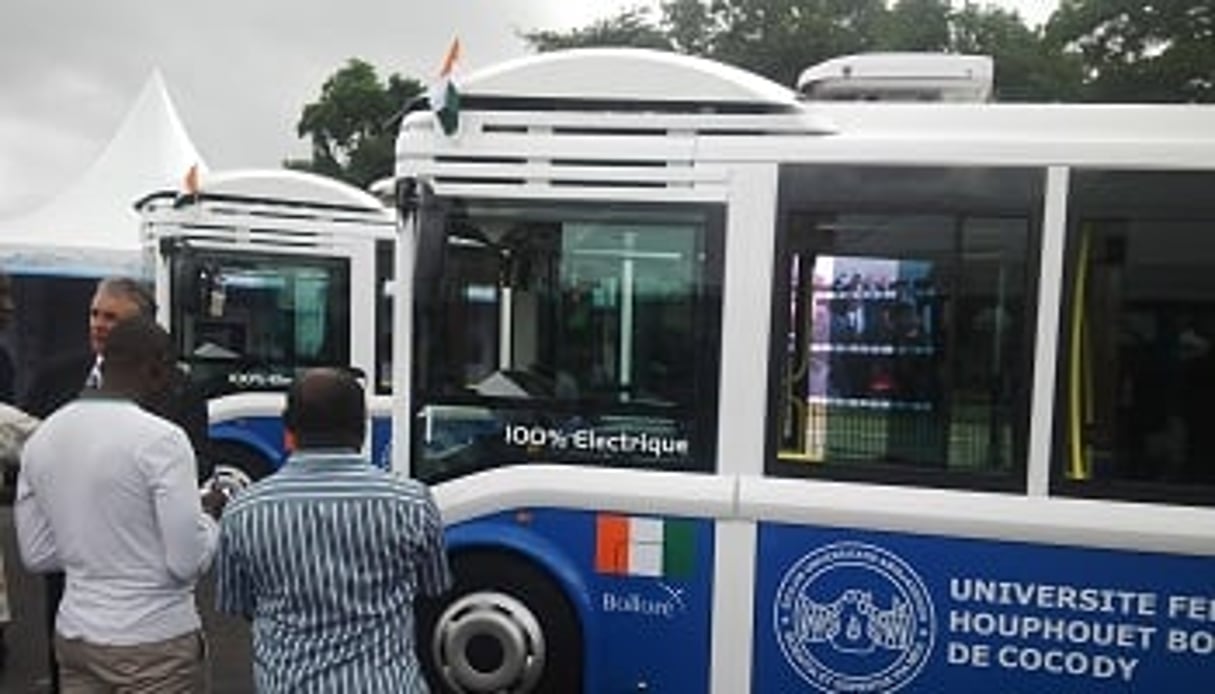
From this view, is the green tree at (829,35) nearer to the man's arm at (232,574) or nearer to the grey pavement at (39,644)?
the grey pavement at (39,644)

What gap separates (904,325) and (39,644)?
4.77m

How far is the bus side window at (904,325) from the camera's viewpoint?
14.8ft

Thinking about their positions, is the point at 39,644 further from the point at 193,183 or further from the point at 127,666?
the point at 193,183

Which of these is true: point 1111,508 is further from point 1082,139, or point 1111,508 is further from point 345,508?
point 345,508

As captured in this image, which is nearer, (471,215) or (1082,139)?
(1082,139)

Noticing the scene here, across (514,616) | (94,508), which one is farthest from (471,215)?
(94,508)

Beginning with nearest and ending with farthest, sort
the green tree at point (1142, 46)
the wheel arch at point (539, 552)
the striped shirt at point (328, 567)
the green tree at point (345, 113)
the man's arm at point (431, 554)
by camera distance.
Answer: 1. the striped shirt at point (328, 567)
2. the man's arm at point (431, 554)
3. the wheel arch at point (539, 552)
4. the green tree at point (1142, 46)
5. the green tree at point (345, 113)

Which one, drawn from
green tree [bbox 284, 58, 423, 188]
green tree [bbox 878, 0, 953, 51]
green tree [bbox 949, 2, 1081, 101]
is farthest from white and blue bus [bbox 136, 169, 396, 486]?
green tree [bbox 284, 58, 423, 188]

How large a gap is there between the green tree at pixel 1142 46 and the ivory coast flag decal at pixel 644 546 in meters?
17.2

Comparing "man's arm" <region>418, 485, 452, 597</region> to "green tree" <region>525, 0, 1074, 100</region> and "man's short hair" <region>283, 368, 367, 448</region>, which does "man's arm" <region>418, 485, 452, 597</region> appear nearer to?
"man's short hair" <region>283, 368, 367, 448</region>

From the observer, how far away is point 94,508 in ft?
10.3

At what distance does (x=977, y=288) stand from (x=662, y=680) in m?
1.84

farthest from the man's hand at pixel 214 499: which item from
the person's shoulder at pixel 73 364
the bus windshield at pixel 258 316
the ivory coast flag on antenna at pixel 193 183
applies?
the ivory coast flag on antenna at pixel 193 183

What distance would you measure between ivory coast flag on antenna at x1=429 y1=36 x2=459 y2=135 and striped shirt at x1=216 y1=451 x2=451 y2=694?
2373 mm
